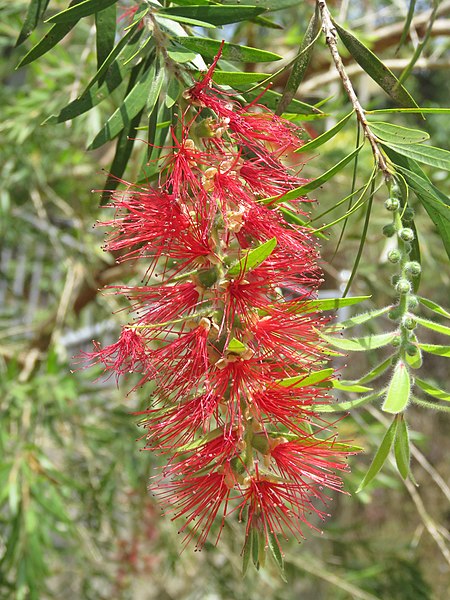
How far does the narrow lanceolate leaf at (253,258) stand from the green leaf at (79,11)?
0.25 metres

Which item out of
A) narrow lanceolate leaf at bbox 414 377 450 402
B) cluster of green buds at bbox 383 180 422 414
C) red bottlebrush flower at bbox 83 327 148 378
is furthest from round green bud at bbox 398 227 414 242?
red bottlebrush flower at bbox 83 327 148 378

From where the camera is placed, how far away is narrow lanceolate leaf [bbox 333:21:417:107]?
0.61 metres

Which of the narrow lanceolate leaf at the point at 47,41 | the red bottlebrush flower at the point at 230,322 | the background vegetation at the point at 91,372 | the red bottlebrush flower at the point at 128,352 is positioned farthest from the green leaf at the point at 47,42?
the background vegetation at the point at 91,372

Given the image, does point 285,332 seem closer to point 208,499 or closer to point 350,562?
point 208,499

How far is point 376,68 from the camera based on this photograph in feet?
2.02

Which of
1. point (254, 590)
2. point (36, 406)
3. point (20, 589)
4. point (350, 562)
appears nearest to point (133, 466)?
point (36, 406)

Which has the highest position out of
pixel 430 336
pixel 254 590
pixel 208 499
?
pixel 208 499

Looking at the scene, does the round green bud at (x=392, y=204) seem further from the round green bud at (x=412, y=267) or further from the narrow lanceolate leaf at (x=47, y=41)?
the narrow lanceolate leaf at (x=47, y=41)

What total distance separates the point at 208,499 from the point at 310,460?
86 mm

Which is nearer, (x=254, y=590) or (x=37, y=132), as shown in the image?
(x=37, y=132)

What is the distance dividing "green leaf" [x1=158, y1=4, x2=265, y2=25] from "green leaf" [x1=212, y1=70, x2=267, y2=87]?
0.20 feet

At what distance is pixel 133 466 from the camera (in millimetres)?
1780

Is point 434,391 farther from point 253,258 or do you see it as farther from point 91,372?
point 91,372

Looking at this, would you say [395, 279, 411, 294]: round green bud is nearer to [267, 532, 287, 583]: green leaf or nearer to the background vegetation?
[267, 532, 287, 583]: green leaf
